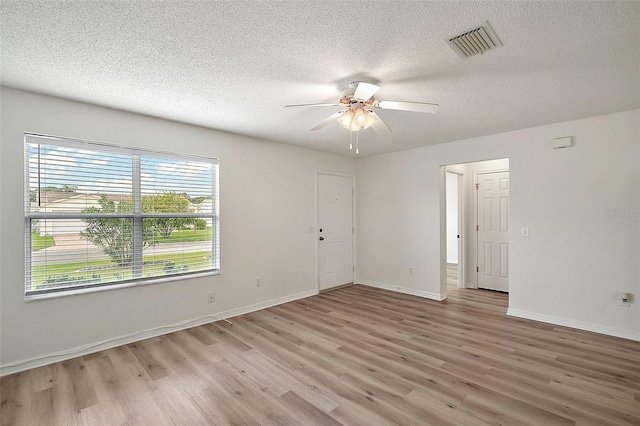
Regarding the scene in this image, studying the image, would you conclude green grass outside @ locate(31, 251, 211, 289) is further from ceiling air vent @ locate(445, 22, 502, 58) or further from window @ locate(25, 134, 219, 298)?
ceiling air vent @ locate(445, 22, 502, 58)

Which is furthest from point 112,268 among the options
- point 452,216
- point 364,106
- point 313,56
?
point 452,216

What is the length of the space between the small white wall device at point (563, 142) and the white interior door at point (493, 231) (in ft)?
4.98

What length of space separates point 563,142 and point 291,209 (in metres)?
3.59

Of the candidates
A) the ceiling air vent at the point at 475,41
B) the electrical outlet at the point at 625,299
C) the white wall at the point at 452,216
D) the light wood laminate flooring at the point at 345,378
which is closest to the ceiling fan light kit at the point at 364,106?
the ceiling air vent at the point at 475,41

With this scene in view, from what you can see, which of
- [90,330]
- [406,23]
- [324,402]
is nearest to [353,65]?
[406,23]

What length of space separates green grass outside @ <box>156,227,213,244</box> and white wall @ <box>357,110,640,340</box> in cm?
326

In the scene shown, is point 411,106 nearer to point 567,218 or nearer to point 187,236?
point 567,218

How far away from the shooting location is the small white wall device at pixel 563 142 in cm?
347

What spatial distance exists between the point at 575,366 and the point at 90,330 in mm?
4468

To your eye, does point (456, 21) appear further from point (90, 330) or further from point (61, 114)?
point (90, 330)

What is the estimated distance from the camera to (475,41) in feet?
6.10

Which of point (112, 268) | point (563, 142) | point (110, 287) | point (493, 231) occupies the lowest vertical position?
point (110, 287)

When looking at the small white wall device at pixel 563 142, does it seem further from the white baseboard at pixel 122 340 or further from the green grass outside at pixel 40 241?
the green grass outside at pixel 40 241

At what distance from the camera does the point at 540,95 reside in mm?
2723
